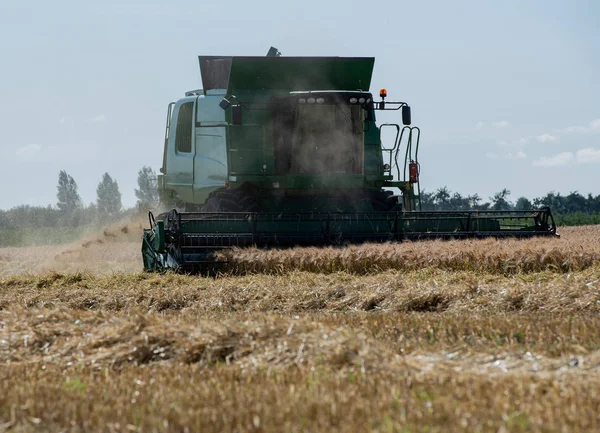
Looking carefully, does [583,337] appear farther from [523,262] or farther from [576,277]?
[523,262]

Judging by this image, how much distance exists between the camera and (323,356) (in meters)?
5.14

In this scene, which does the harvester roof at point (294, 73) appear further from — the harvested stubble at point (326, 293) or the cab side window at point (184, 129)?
the harvested stubble at point (326, 293)

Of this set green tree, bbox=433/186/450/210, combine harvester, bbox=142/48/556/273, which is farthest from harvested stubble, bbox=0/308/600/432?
green tree, bbox=433/186/450/210

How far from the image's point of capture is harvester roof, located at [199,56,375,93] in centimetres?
1348

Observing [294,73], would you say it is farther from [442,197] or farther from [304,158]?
[442,197]

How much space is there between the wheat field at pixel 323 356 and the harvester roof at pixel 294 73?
13.1 ft

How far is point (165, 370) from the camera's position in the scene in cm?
531

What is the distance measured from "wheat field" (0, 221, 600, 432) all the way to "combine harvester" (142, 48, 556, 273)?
237 centimetres

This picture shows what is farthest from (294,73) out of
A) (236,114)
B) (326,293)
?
(326,293)

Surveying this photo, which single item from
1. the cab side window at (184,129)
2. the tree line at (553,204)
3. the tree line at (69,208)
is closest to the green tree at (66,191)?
the tree line at (69,208)

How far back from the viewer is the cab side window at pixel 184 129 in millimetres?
14016

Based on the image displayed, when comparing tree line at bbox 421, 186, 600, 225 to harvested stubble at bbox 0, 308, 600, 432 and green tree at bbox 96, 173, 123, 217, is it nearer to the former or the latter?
harvested stubble at bbox 0, 308, 600, 432

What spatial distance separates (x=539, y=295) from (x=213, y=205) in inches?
221

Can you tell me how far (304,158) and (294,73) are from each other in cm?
132
